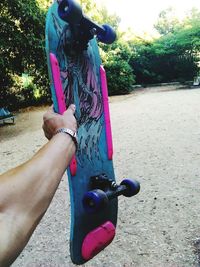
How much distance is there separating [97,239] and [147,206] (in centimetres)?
152

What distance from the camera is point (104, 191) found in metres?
1.94

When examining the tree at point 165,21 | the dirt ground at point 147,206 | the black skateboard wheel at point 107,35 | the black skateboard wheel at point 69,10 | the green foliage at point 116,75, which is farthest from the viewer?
the tree at point 165,21

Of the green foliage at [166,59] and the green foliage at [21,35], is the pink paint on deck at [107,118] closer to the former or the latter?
the green foliage at [21,35]

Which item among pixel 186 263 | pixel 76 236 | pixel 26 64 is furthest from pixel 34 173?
pixel 26 64

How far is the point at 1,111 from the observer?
10.1 metres

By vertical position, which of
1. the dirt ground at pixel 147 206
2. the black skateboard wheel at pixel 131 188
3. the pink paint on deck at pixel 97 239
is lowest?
the dirt ground at pixel 147 206

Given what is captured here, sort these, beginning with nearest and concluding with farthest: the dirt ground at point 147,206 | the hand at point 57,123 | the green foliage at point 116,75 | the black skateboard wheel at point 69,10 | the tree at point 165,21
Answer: the hand at point 57,123, the black skateboard wheel at point 69,10, the dirt ground at point 147,206, the green foliage at point 116,75, the tree at point 165,21

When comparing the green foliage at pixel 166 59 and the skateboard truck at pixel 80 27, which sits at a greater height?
the skateboard truck at pixel 80 27

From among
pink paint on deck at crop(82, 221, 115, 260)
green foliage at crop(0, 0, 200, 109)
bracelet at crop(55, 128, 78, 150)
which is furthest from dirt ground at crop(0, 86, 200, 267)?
green foliage at crop(0, 0, 200, 109)

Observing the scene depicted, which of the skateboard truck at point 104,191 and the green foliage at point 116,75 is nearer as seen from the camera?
the skateboard truck at point 104,191

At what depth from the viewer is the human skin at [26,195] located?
67 centimetres

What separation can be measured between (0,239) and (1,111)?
993cm

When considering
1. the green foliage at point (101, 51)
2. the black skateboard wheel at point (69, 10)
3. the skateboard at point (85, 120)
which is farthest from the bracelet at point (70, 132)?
the green foliage at point (101, 51)

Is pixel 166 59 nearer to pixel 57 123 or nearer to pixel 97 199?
pixel 97 199
